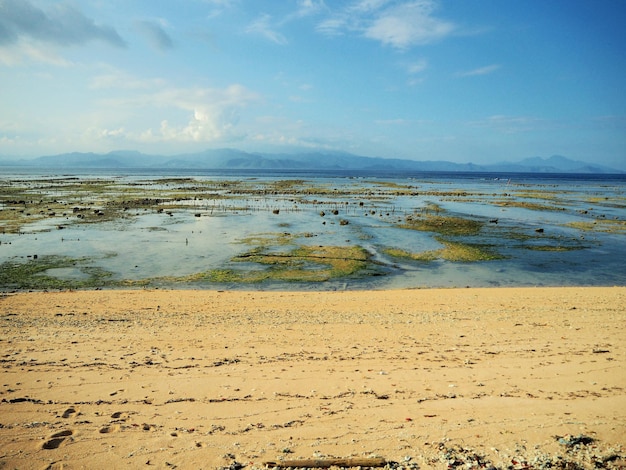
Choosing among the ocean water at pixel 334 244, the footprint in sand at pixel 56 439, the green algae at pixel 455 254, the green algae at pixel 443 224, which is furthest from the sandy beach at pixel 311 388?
the green algae at pixel 443 224

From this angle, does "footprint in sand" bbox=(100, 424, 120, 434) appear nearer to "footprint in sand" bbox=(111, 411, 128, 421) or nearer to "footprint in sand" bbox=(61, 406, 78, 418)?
"footprint in sand" bbox=(111, 411, 128, 421)

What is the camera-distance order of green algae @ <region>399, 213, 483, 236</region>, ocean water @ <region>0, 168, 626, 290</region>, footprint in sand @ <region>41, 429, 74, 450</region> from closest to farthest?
footprint in sand @ <region>41, 429, 74, 450</region> → ocean water @ <region>0, 168, 626, 290</region> → green algae @ <region>399, 213, 483, 236</region>

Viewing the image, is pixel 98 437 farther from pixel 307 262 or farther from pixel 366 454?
pixel 307 262

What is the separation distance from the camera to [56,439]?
6.50 metres

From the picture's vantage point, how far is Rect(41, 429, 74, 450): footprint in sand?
6316 mm

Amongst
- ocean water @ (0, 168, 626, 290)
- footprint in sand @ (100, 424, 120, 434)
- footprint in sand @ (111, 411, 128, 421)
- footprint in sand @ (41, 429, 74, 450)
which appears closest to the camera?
footprint in sand @ (41, 429, 74, 450)

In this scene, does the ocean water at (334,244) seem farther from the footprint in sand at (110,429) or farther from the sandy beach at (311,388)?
the footprint in sand at (110,429)

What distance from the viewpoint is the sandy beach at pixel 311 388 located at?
6133 mm

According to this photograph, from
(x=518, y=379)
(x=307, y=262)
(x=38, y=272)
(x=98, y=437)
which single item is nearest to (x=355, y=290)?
(x=307, y=262)

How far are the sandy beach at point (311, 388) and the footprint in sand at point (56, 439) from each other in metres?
0.03

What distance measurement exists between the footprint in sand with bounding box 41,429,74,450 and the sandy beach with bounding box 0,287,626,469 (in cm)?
3

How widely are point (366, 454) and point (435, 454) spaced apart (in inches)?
44.5

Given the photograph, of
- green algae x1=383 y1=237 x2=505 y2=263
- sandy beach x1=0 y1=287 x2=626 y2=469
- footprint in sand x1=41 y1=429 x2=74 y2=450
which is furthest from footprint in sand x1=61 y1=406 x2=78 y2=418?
green algae x1=383 y1=237 x2=505 y2=263

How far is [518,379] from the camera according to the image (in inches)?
345
